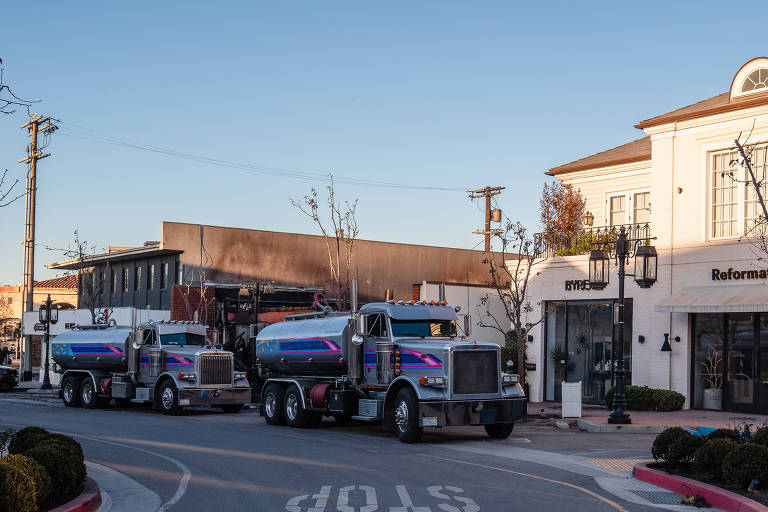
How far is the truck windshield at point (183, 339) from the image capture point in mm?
28391

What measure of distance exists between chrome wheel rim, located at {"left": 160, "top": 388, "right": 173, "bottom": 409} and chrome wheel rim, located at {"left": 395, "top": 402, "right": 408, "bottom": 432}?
33.6 feet

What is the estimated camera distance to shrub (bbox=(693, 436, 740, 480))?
12.5 meters

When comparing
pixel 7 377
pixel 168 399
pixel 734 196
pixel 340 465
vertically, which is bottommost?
pixel 7 377

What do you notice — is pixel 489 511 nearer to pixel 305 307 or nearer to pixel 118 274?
pixel 305 307

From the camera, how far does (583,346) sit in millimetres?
29359

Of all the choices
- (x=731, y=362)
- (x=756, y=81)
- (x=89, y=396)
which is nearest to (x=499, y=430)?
(x=731, y=362)

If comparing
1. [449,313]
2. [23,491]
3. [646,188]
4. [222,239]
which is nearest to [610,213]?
[646,188]

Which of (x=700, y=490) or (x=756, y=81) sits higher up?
(x=756, y=81)

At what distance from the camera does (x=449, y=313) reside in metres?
21.2

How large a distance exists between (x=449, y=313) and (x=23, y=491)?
12.9 m

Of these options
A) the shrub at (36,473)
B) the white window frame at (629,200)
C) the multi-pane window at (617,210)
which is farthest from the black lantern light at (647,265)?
the shrub at (36,473)

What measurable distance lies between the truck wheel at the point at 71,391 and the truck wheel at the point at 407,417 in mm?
15937

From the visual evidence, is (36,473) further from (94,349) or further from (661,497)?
(94,349)

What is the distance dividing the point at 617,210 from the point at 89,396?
1929 cm
